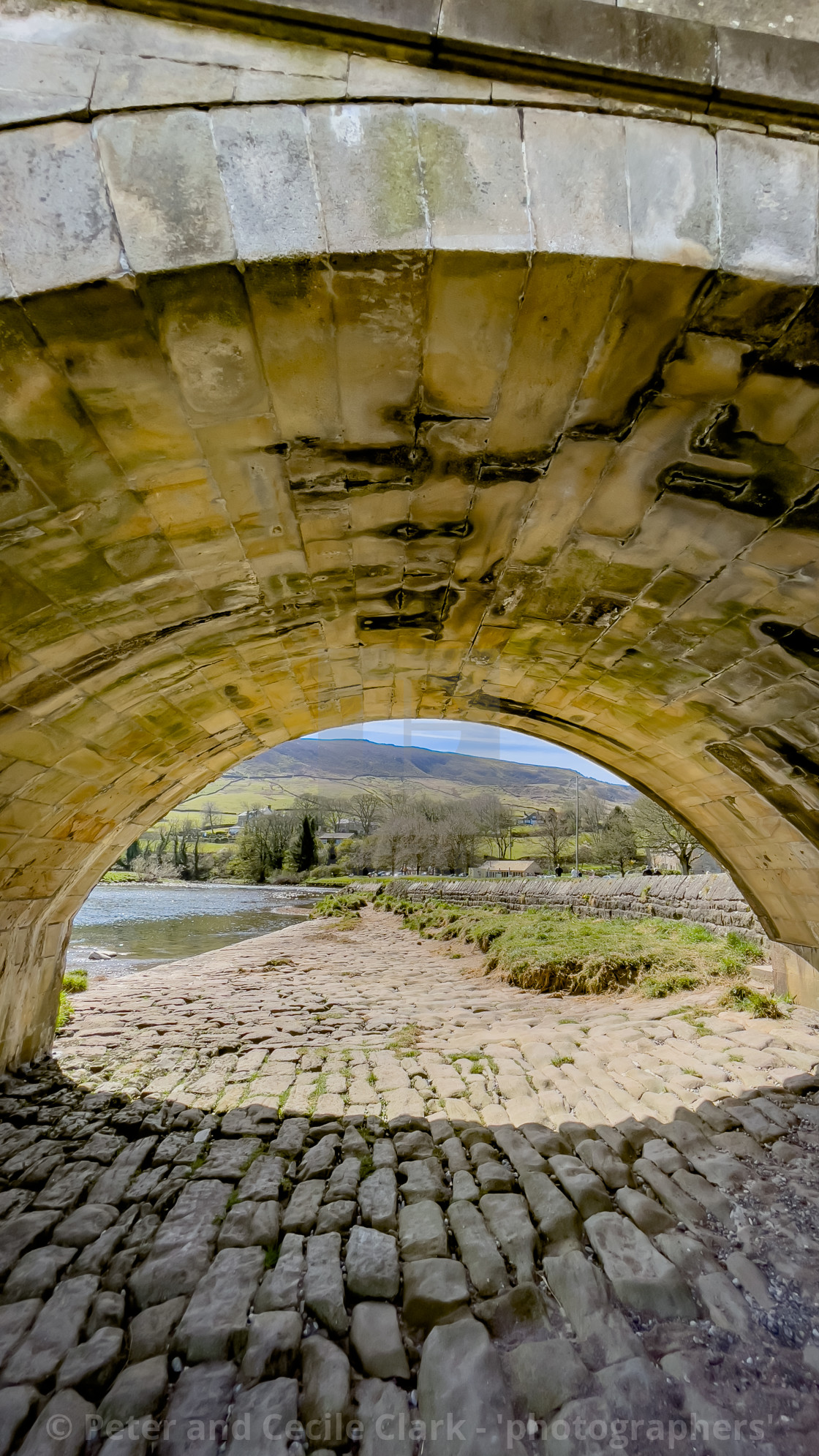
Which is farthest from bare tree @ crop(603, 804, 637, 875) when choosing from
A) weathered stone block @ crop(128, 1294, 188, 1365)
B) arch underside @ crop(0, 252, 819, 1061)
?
weathered stone block @ crop(128, 1294, 188, 1365)

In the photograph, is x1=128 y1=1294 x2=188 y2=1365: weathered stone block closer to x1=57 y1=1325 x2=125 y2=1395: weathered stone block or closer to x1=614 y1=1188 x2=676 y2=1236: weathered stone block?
x1=57 y1=1325 x2=125 y2=1395: weathered stone block

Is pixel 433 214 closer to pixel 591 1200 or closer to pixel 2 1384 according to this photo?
pixel 2 1384

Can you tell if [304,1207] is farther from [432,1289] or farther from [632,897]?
[632,897]

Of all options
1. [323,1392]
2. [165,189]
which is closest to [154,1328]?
[323,1392]

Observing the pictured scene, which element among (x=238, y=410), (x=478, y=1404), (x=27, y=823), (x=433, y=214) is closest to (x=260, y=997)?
(x=27, y=823)

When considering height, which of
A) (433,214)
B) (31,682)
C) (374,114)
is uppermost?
(374,114)

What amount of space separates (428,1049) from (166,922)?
84.4 ft

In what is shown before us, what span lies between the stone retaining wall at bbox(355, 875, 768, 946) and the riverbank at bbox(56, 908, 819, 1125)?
4.44 metres

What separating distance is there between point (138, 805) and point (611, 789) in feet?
610

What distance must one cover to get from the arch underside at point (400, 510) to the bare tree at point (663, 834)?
2825 centimetres

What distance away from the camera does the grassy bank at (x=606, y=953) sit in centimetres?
859

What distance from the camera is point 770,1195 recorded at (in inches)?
139

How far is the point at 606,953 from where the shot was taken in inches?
388

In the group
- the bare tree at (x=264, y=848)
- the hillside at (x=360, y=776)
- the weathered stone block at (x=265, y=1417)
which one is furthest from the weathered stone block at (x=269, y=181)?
the hillside at (x=360, y=776)
